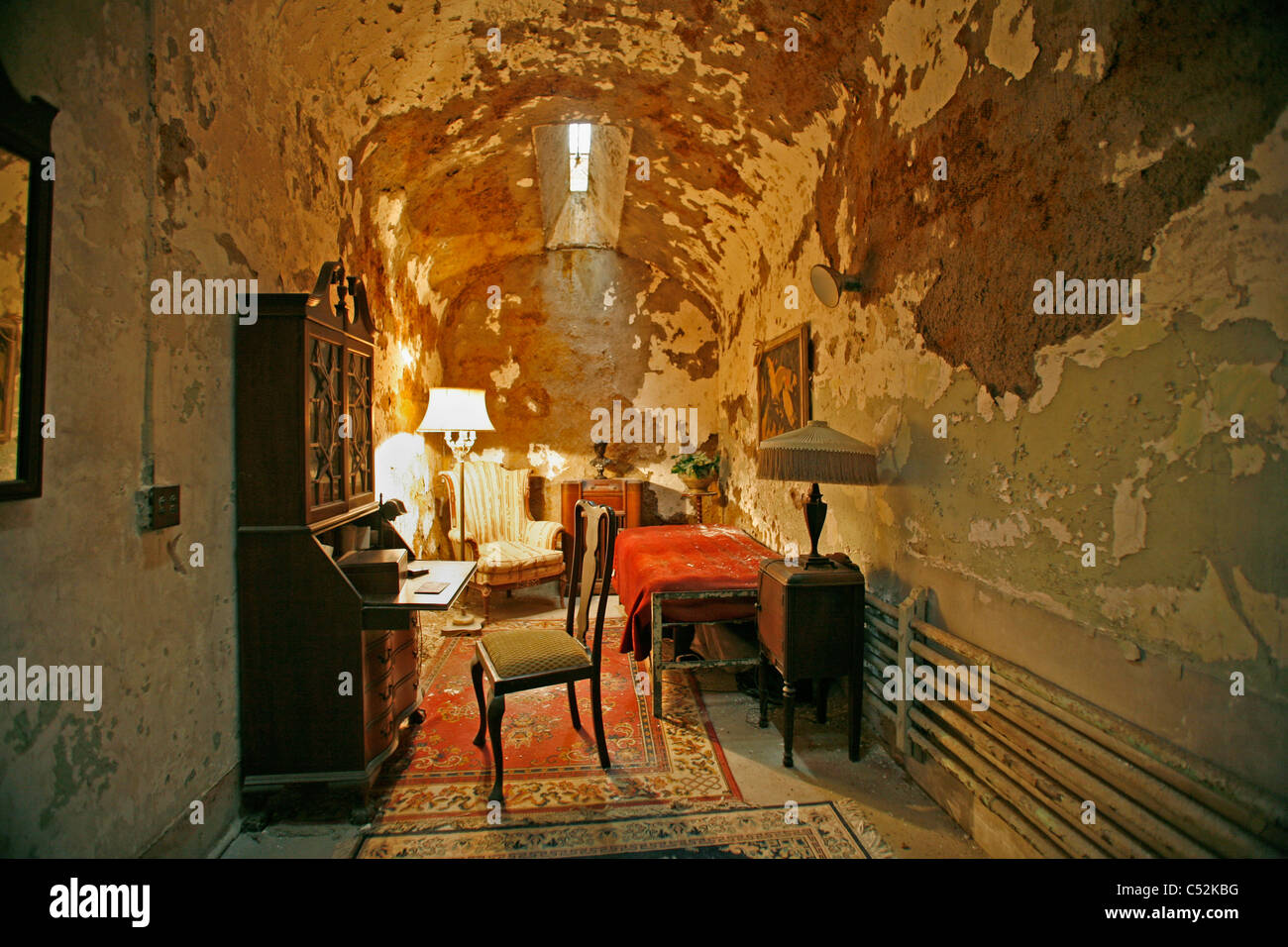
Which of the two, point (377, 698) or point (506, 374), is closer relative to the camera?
point (377, 698)

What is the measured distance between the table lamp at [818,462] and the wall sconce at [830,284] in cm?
87

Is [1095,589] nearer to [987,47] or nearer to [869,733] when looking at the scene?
[869,733]

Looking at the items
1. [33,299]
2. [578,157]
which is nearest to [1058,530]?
[33,299]

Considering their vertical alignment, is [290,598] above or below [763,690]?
above

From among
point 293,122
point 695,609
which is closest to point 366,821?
point 695,609

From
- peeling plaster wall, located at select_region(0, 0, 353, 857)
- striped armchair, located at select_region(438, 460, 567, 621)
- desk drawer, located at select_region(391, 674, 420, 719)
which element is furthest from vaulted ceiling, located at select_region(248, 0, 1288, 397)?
desk drawer, located at select_region(391, 674, 420, 719)

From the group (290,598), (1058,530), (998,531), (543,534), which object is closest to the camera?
(1058,530)

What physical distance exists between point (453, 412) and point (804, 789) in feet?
13.0

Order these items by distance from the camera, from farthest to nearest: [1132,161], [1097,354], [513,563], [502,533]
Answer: [502,533] → [513,563] → [1097,354] → [1132,161]

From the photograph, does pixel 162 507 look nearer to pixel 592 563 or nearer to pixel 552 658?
pixel 552 658

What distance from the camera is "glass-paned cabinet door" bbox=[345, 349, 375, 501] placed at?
105 inches

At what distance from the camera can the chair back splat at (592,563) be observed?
8.70 feet

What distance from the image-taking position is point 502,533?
5.47 metres
